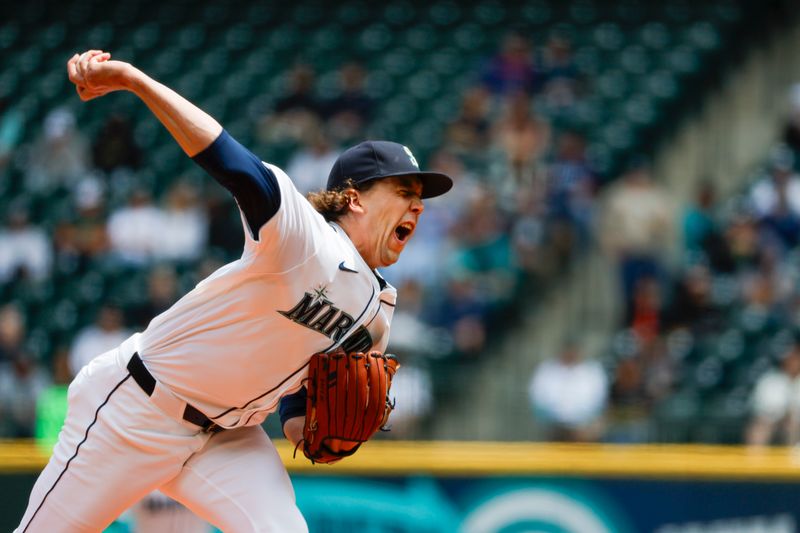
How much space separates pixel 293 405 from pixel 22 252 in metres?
6.20

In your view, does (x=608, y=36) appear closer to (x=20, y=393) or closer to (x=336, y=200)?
(x=20, y=393)

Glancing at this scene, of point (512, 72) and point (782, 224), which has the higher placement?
point (512, 72)

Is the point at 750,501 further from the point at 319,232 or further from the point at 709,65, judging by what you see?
the point at 709,65

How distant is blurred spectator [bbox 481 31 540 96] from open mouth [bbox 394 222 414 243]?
7231 millimetres

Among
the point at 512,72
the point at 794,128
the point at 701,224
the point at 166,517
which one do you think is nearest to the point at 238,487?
the point at 166,517

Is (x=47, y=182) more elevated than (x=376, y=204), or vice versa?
(x=376, y=204)

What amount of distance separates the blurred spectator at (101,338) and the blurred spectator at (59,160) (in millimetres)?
1989

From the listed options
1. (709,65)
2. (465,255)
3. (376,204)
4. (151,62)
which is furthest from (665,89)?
(376,204)

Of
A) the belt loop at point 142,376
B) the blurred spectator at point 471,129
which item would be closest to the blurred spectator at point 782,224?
the blurred spectator at point 471,129

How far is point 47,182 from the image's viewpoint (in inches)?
406

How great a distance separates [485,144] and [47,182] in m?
3.57

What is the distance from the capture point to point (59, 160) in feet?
34.1

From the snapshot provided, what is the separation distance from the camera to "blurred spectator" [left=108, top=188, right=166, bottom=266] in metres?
9.42

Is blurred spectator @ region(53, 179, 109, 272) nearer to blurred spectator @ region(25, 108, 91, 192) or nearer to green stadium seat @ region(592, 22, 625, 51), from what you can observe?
blurred spectator @ region(25, 108, 91, 192)
